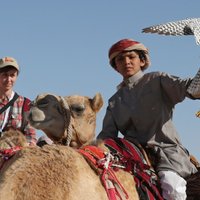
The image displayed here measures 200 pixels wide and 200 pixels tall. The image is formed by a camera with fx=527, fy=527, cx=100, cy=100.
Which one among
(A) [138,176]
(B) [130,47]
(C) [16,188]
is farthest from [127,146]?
(C) [16,188]

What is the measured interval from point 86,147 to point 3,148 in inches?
29.1

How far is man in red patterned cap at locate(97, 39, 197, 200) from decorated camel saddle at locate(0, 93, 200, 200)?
17 centimetres

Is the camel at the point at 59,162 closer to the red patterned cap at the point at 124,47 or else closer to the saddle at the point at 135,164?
the saddle at the point at 135,164

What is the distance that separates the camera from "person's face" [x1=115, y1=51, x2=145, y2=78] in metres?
5.95

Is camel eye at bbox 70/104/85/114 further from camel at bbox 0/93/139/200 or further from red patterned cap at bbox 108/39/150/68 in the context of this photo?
red patterned cap at bbox 108/39/150/68

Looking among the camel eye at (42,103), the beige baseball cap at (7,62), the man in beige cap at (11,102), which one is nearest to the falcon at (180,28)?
the camel eye at (42,103)

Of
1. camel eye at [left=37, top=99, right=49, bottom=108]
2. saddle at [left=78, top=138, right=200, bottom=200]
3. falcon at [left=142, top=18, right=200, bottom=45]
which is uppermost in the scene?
falcon at [left=142, top=18, right=200, bottom=45]

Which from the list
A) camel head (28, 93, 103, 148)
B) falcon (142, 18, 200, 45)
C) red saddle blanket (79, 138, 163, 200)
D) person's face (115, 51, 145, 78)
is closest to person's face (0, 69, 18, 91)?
person's face (115, 51, 145, 78)

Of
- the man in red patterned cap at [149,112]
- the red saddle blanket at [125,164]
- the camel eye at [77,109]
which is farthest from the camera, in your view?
the man in red patterned cap at [149,112]

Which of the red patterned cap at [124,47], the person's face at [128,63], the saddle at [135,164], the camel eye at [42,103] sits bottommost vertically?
the saddle at [135,164]

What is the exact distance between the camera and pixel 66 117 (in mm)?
4816

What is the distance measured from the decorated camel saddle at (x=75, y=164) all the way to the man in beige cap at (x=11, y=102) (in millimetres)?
1376

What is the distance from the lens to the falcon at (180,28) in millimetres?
5013

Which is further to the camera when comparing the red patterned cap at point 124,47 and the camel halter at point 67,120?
the red patterned cap at point 124,47
